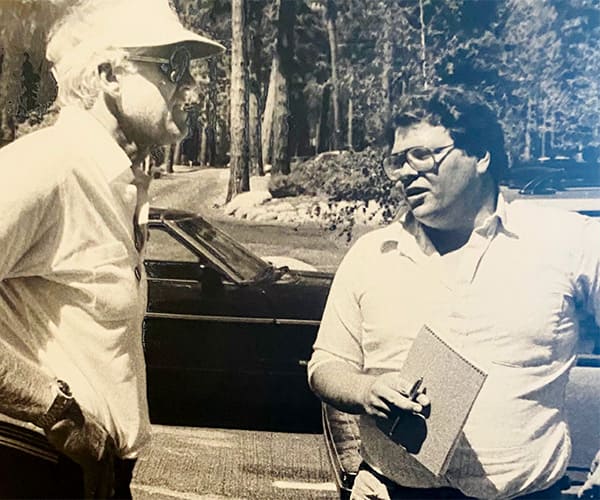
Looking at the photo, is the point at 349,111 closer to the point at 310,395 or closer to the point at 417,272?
the point at 417,272

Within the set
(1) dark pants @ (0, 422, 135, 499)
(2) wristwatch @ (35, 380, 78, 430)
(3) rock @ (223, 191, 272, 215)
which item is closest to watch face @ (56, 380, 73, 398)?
(2) wristwatch @ (35, 380, 78, 430)

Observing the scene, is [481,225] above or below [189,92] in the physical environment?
below

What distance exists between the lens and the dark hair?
8.05ft

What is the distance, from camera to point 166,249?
2.48 meters

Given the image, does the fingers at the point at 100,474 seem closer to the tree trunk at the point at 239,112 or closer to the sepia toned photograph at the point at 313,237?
the sepia toned photograph at the point at 313,237

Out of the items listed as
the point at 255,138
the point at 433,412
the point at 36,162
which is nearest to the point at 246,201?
the point at 255,138

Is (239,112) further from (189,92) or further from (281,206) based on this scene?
(281,206)

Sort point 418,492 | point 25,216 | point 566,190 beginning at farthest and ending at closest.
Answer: point 566,190 → point 418,492 → point 25,216

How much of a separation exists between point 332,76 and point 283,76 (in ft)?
0.51

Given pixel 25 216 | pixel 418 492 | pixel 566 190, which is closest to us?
pixel 25 216

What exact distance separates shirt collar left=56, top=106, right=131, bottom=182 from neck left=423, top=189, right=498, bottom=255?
3.19 feet

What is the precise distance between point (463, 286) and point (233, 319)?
723 millimetres

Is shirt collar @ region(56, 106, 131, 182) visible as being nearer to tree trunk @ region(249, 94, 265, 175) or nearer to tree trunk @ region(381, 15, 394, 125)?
tree trunk @ region(249, 94, 265, 175)

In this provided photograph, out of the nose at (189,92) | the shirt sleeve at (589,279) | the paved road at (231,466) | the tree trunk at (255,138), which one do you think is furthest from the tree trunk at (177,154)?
the shirt sleeve at (589,279)
